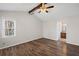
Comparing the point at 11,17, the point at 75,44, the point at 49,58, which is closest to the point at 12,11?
the point at 11,17

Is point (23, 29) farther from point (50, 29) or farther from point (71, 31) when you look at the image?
point (71, 31)

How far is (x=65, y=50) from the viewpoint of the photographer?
1.41m

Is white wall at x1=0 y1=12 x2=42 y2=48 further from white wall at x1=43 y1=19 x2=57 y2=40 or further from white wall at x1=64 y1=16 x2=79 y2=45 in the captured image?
white wall at x1=64 y1=16 x2=79 y2=45

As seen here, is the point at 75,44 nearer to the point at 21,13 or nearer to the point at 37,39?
the point at 37,39

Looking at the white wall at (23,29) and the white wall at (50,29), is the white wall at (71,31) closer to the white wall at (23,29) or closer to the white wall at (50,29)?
the white wall at (50,29)

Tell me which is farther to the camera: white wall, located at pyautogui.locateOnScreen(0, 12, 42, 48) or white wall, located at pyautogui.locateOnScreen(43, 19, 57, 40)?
white wall, located at pyautogui.locateOnScreen(43, 19, 57, 40)

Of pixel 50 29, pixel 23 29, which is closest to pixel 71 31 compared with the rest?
pixel 50 29

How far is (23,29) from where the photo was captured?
137 cm

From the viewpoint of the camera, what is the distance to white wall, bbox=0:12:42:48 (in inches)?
49.8

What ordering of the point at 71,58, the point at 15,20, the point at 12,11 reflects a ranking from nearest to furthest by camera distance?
the point at 71,58
the point at 12,11
the point at 15,20

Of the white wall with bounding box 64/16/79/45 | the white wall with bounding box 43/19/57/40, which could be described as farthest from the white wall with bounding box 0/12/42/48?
the white wall with bounding box 64/16/79/45

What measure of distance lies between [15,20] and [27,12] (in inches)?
8.2

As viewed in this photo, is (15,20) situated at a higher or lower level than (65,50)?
higher

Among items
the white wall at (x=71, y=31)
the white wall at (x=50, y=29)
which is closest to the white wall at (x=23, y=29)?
the white wall at (x=50, y=29)
